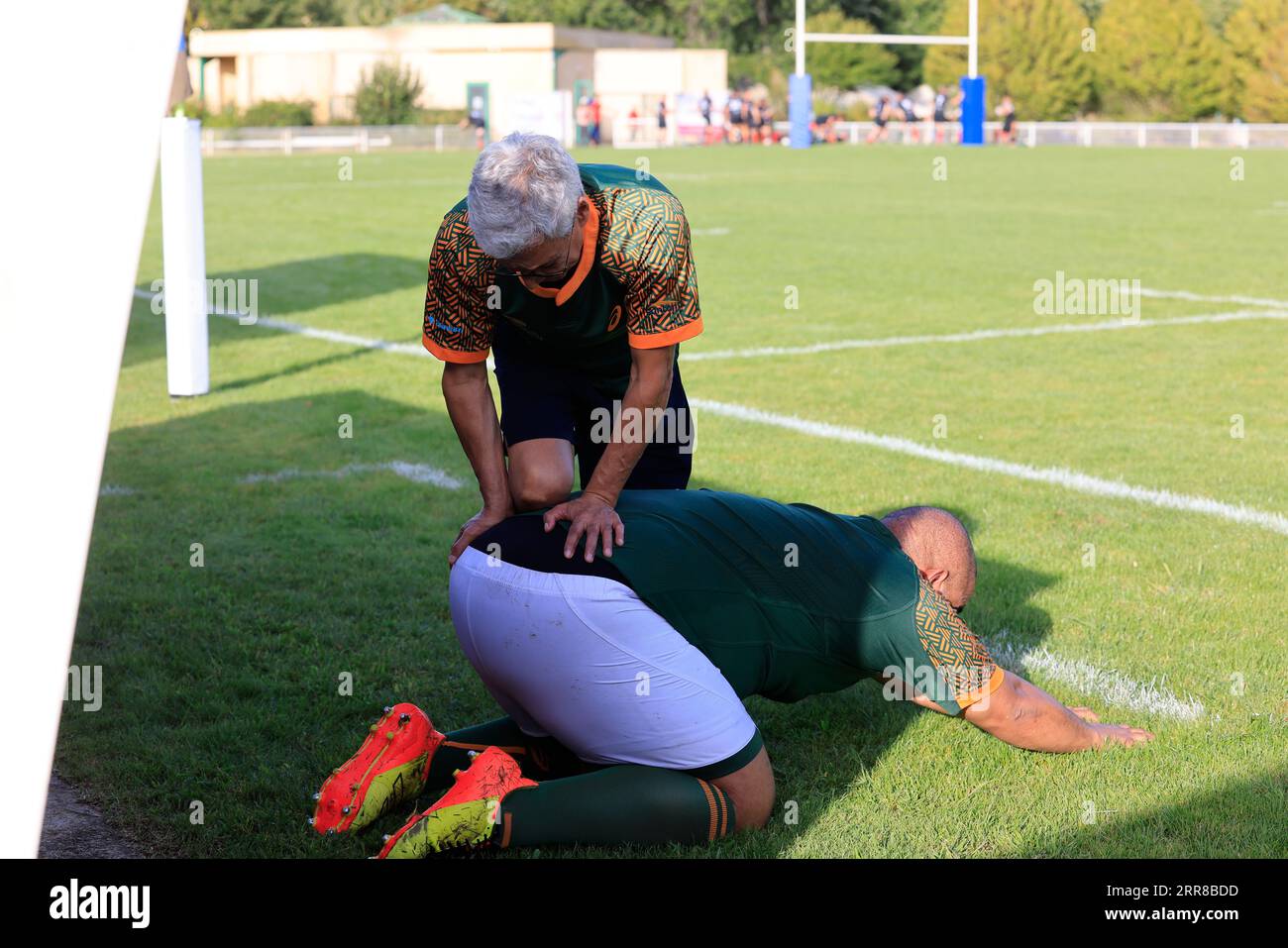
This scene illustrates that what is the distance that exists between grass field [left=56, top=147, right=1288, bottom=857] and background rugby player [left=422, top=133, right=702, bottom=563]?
80 cm

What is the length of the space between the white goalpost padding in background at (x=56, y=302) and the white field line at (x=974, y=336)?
8.43 m

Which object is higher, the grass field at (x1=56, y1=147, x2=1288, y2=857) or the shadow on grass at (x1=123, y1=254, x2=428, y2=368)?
the shadow on grass at (x1=123, y1=254, x2=428, y2=368)

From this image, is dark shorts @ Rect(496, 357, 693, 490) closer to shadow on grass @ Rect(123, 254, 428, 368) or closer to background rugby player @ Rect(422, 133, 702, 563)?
background rugby player @ Rect(422, 133, 702, 563)

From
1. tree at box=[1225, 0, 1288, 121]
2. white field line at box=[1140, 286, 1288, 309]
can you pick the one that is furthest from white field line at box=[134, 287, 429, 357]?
tree at box=[1225, 0, 1288, 121]

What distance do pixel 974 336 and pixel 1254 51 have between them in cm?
5318

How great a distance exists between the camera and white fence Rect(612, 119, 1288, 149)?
48906mm

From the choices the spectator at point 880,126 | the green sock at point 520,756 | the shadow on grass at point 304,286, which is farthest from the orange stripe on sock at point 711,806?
the spectator at point 880,126

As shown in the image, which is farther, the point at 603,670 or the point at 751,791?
the point at 751,791

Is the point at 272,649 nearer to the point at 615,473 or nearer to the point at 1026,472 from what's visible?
the point at 615,473

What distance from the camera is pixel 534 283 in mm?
3922

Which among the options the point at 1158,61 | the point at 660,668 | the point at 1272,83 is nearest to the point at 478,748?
the point at 660,668

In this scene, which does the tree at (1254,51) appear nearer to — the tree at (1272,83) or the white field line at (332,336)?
the tree at (1272,83)

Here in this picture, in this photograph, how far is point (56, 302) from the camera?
235 centimetres
